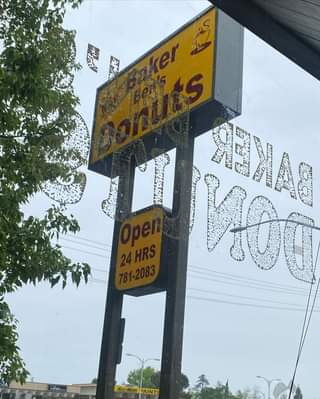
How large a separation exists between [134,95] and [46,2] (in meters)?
2.09

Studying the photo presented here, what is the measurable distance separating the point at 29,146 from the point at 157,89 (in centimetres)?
310

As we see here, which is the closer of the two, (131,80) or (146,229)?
(131,80)

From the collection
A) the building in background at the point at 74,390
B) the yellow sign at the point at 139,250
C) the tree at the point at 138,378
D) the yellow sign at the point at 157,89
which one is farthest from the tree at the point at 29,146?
the tree at the point at 138,378

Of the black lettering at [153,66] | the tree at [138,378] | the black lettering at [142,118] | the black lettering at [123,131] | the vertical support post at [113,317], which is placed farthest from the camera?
the tree at [138,378]

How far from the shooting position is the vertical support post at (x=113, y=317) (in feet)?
24.8

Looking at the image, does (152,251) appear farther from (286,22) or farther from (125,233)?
(286,22)

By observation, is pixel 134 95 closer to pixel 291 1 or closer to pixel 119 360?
pixel 119 360

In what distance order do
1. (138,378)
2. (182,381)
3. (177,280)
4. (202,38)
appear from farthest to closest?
(138,378), (182,381), (202,38), (177,280)

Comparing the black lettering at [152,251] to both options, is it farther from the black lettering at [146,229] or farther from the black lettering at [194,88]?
the black lettering at [194,88]

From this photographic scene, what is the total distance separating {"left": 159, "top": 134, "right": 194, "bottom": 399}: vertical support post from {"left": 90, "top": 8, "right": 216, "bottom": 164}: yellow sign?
50cm

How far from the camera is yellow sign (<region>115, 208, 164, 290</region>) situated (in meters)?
8.23

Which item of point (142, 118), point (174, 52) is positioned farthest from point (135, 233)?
point (174, 52)

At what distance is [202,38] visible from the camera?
8469 mm

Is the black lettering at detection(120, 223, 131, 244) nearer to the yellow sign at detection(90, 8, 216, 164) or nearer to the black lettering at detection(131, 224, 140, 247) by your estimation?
the black lettering at detection(131, 224, 140, 247)
